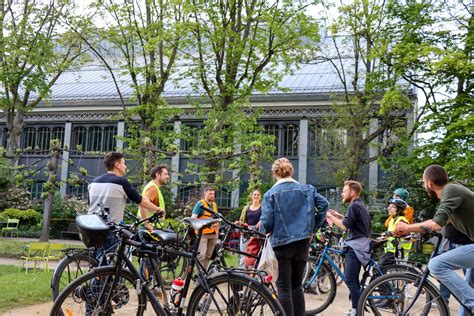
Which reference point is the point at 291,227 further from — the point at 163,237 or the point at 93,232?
the point at 93,232

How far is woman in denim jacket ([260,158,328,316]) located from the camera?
568 cm

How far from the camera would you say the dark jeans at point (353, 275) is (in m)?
7.02

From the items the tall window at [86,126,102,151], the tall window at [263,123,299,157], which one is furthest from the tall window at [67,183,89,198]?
the tall window at [263,123,299,157]

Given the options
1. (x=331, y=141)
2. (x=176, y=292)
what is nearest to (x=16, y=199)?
(x=331, y=141)

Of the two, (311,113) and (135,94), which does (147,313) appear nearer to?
(135,94)

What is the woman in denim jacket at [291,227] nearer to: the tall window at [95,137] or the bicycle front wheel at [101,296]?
the bicycle front wheel at [101,296]

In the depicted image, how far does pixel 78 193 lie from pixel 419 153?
22725mm

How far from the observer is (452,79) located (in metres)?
20.3

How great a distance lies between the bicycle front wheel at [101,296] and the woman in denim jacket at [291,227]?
1.57 m

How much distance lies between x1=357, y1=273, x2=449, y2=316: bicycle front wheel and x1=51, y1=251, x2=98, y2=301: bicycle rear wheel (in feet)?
10.5

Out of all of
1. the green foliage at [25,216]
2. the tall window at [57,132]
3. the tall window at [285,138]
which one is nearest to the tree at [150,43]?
the green foliage at [25,216]

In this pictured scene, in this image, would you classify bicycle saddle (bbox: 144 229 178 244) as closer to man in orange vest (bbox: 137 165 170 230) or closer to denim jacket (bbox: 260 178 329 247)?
denim jacket (bbox: 260 178 329 247)

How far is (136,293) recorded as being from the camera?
495 cm

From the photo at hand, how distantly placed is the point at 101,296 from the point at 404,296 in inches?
129
